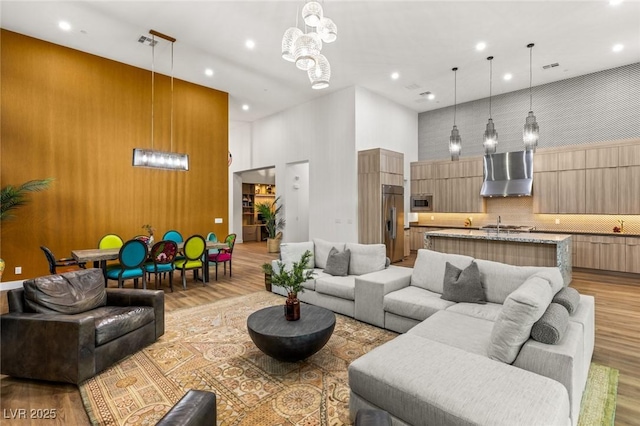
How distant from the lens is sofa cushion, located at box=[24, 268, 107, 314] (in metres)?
2.74

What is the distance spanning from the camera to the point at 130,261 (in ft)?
15.5

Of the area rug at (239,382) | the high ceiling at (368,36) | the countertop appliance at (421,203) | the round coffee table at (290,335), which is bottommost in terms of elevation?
the area rug at (239,382)

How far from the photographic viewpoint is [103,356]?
8.86ft

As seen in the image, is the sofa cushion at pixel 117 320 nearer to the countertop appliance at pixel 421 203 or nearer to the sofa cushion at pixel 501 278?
the sofa cushion at pixel 501 278

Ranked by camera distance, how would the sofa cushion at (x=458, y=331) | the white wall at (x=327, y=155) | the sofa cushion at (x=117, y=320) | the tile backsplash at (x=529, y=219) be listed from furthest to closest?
the white wall at (x=327, y=155), the tile backsplash at (x=529, y=219), the sofa cushion at (x=117, y=320), the sofa cushion at (x=458, y=331)

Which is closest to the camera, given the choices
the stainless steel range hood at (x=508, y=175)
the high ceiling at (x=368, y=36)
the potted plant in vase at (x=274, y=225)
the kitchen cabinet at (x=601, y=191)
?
the high ceiling at (x=368, y=36)

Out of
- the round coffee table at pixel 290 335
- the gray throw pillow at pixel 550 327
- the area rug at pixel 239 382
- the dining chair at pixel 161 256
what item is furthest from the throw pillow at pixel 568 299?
the dining chair at pixel 161 256

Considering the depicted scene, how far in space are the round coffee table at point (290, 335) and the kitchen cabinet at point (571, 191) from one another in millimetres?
6941

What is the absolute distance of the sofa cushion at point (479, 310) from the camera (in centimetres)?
287

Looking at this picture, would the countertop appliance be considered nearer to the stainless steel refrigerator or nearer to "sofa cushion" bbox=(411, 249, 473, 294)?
the stainless steel refrigerator

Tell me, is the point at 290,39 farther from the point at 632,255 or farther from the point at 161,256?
the point at 632,255

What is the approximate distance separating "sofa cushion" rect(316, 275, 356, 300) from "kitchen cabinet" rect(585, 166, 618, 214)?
6.05m

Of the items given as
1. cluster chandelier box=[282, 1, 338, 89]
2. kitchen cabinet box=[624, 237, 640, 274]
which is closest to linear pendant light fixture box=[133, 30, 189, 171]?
cluster chandelier box=[282, 1, 338, 89]

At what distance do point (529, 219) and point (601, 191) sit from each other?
60.7 inches
